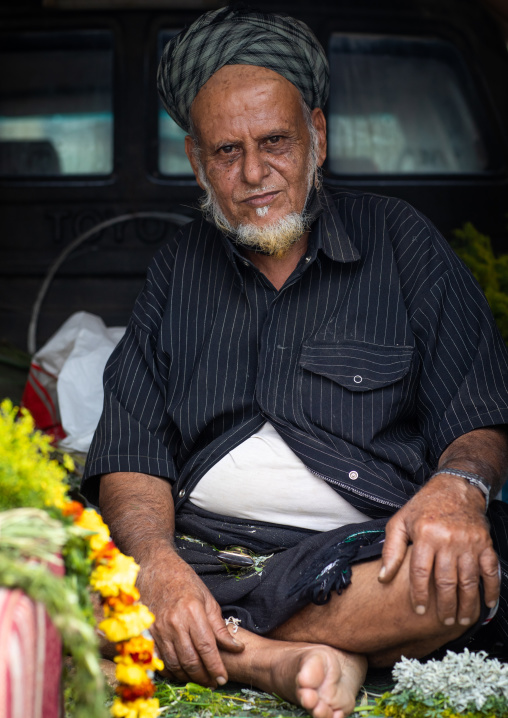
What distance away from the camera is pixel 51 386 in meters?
3.33

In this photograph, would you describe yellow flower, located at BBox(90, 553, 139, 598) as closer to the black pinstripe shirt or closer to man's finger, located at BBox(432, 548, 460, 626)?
man's finger, located at BBox(432, 548, 460, 626)

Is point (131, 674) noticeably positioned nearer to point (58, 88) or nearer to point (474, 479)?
point (474, 479)

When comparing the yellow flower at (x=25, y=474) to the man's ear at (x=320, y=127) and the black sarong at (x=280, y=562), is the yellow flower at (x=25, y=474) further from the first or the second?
the man's ear at (x=320, y=127)

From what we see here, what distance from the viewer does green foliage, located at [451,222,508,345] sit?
3.21 meters

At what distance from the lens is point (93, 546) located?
4.26 ft

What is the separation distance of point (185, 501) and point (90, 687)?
46.2 inches

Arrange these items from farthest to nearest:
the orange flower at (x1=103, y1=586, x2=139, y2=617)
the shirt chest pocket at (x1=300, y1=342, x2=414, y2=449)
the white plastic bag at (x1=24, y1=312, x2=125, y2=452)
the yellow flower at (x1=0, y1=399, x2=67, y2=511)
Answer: the white plastic bag at (x1=24, y1=312, x2=125, y2=452) → the shirt chest pocket at (x1=300, y1=342, x2=414, y2=449) → the orange flower at (x1=103, y1=586, x2=139, y2=617) → the yellow flower at (x1=0, y1=399, x2=67, y2=511)

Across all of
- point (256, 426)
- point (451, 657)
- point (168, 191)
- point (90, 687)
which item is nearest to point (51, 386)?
point (168, 191)

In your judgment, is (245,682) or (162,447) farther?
(162,447)

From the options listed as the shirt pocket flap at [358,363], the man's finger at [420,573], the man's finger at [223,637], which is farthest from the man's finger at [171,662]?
the shirt pocket flap at [358,363]

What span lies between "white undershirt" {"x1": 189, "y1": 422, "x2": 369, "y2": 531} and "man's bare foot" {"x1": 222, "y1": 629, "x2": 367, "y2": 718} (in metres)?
0.33

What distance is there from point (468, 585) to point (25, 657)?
97 cm

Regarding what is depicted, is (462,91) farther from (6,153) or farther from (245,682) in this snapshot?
(245,682)

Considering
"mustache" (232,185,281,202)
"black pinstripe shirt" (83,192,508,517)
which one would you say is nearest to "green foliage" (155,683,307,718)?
"black pinstripe shirt" (83,192,508,517)
